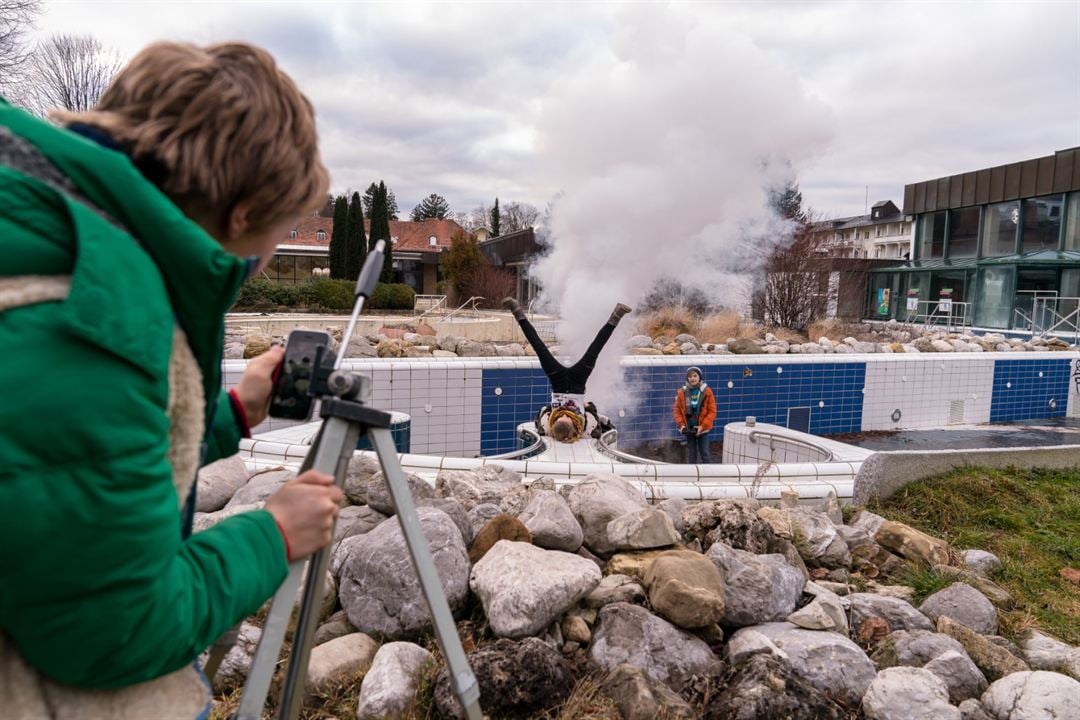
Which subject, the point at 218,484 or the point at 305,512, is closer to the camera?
the point at 305,512

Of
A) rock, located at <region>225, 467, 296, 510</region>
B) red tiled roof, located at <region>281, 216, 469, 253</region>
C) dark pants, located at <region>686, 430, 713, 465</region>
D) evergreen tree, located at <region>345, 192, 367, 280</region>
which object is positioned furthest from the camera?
red tiled roof, located at <region>281, 216, 469, 253</region>

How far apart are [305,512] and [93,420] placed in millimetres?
381

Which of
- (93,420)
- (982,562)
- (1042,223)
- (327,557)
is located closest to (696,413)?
(982,562)

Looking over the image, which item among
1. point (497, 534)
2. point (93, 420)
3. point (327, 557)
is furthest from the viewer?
point (497, 534)

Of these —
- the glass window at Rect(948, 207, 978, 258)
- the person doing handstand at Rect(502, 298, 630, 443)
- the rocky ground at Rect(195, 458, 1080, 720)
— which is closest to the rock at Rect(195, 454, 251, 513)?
the rocky ground at Rect(195, 458, 1080, 720)

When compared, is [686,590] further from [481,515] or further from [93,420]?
[93,420]

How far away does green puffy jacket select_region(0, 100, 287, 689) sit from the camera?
745 mm

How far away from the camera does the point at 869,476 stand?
200 inches

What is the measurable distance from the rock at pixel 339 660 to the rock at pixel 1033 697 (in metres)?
2.13

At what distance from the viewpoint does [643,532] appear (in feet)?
10.2

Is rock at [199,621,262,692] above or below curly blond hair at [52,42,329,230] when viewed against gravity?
below

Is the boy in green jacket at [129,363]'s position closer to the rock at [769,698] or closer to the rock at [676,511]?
the rock at [769,698]

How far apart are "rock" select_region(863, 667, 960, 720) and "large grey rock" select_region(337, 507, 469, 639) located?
4.69 ft

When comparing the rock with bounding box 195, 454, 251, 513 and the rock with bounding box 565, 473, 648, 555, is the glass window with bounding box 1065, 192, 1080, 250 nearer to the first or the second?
the rock with bounding box 565, 473, 648, 555
